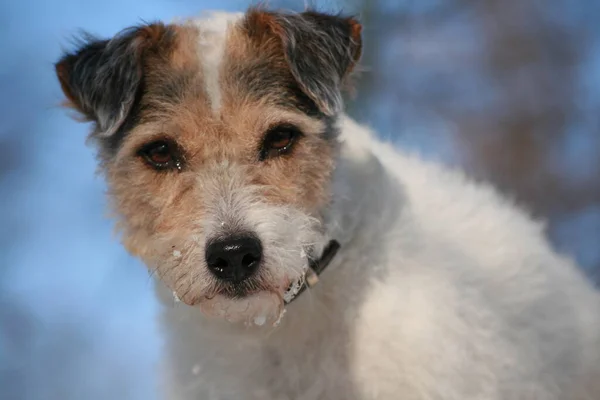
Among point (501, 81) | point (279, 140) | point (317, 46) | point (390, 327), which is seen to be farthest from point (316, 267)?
point (501, 81)

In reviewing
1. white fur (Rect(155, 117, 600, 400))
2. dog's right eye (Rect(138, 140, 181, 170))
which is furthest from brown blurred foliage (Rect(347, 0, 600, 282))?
dog's right eye (Rect(138, 140, 181, 170))

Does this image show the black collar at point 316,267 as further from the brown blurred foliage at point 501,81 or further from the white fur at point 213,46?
the brown blurred foliage at point 501,81

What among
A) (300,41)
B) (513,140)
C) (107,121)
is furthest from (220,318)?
(513,140)

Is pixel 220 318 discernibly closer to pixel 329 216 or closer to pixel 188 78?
pixel 329 216

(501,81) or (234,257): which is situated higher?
(501,81)

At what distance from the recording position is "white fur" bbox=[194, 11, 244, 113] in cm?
298

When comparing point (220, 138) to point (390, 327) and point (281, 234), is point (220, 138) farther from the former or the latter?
point (390, 327)

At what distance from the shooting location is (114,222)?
328 cm

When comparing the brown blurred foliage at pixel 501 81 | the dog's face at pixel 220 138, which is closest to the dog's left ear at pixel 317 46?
the dog's face at pixel 220 138

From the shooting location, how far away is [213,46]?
3119 millimetres

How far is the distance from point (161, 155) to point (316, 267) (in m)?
0.78

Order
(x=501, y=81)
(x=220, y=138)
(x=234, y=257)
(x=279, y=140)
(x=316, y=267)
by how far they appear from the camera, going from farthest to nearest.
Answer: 1. (x=501, y=81)
2. (x=316, y=267)
3. (x=279, y=140)
4. (x=220, y=138)
5. (x=234, y=257)

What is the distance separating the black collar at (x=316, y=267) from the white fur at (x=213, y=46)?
0.74 metres

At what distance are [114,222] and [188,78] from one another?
28.3 inches
